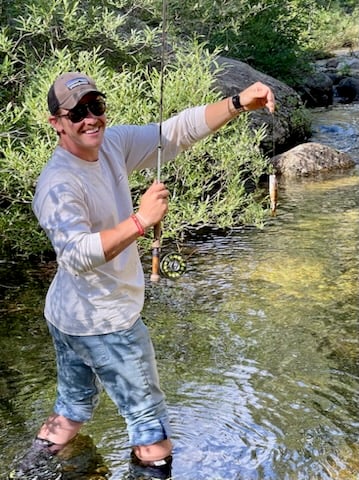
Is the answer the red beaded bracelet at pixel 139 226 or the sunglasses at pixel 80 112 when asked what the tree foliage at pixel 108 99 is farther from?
the red beaded bracelet at pixel 139 226

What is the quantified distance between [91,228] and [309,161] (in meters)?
11.2

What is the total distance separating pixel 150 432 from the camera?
3.59m

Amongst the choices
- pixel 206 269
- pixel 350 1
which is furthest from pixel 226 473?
pixel 350 1

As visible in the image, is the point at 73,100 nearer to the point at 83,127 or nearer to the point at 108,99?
the point at 83,127

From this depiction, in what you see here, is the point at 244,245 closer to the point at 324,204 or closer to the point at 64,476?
the point at 324,204

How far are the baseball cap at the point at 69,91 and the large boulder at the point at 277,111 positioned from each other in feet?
34.4

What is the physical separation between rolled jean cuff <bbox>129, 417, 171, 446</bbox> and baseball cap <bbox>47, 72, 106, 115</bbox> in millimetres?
1610

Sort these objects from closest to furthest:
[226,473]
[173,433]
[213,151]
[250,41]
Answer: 1. [226,473]
2. [173,433]
3. [213,151]
4. [250,41]

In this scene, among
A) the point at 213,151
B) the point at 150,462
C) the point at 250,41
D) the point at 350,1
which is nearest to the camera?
the point at 150,462

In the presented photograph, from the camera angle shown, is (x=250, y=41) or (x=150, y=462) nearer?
(x=150, y=462)

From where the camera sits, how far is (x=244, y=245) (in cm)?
916

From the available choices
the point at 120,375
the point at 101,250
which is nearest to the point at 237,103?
the point at 101,250

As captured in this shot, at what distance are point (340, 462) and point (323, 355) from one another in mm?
1647

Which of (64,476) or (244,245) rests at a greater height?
(64,476)
